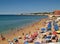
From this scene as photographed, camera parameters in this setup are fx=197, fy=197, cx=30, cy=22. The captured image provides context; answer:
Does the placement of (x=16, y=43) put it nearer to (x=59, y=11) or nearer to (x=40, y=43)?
(x=40, y=43)

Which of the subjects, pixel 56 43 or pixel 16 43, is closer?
pixel 56 43

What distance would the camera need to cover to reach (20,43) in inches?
183

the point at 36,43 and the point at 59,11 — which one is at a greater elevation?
the point at 36,43

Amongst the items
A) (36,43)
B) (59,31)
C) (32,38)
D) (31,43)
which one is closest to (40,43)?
(36,43)

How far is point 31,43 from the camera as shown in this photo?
4.18 metres

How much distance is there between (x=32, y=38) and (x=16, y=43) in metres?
0.41

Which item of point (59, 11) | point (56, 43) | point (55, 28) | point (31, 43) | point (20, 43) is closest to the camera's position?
point (56, 43)

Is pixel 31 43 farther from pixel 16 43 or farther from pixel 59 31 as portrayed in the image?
pixel 59 31

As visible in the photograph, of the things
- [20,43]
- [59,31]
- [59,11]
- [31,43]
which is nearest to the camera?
[31,43]

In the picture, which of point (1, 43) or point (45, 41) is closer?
point (45, 41)

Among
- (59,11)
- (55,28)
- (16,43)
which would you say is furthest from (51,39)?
Answer: (59,11)

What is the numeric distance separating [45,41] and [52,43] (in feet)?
0.79

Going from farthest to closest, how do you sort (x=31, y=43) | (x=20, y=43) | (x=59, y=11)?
(x=59, y=11), (x=20, y=43), (x=31, y=43)

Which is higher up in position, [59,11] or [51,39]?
[51,39]
